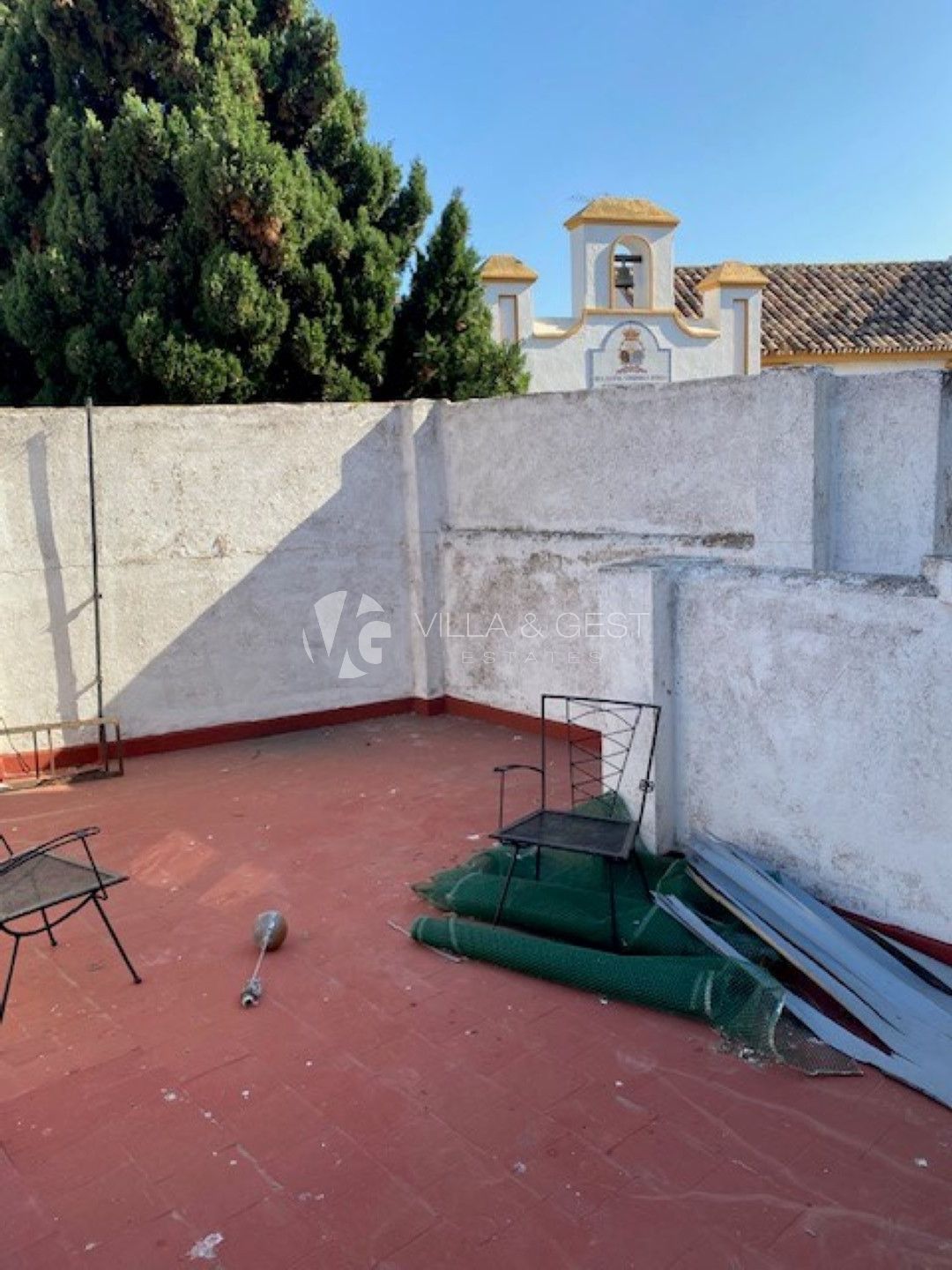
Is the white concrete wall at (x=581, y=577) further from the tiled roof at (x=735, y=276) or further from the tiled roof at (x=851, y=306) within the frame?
the tiled roof at (x=851, y=306)

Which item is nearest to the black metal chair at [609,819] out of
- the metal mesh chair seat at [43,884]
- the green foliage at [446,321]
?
the metal mesh chair seat at [43,884]

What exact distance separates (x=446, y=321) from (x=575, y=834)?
25.7ft

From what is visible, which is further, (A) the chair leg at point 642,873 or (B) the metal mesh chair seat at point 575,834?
(A) the chair leg at point 642,873

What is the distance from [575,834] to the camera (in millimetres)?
4758

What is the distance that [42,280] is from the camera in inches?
388

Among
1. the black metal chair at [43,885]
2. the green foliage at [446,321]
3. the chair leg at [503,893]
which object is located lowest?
the chair leg at [503,893]

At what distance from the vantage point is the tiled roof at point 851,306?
1905 centimetres

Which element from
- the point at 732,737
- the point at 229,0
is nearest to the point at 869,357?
the point at 229,0

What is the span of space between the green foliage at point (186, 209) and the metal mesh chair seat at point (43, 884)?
6.11 metres

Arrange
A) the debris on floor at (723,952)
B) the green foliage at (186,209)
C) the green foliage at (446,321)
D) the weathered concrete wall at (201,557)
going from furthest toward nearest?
the green foliage at (446,321) → the green foliage at (186,209) → the weathered concrete wall at (201,557) → the debris on floor at (723,952)

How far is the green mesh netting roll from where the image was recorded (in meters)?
3.80

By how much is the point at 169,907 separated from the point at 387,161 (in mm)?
8868

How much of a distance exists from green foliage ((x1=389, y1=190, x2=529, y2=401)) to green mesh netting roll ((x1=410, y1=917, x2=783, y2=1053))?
7635 millimetres

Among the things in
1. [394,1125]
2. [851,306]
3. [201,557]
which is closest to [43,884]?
[394,1125]
